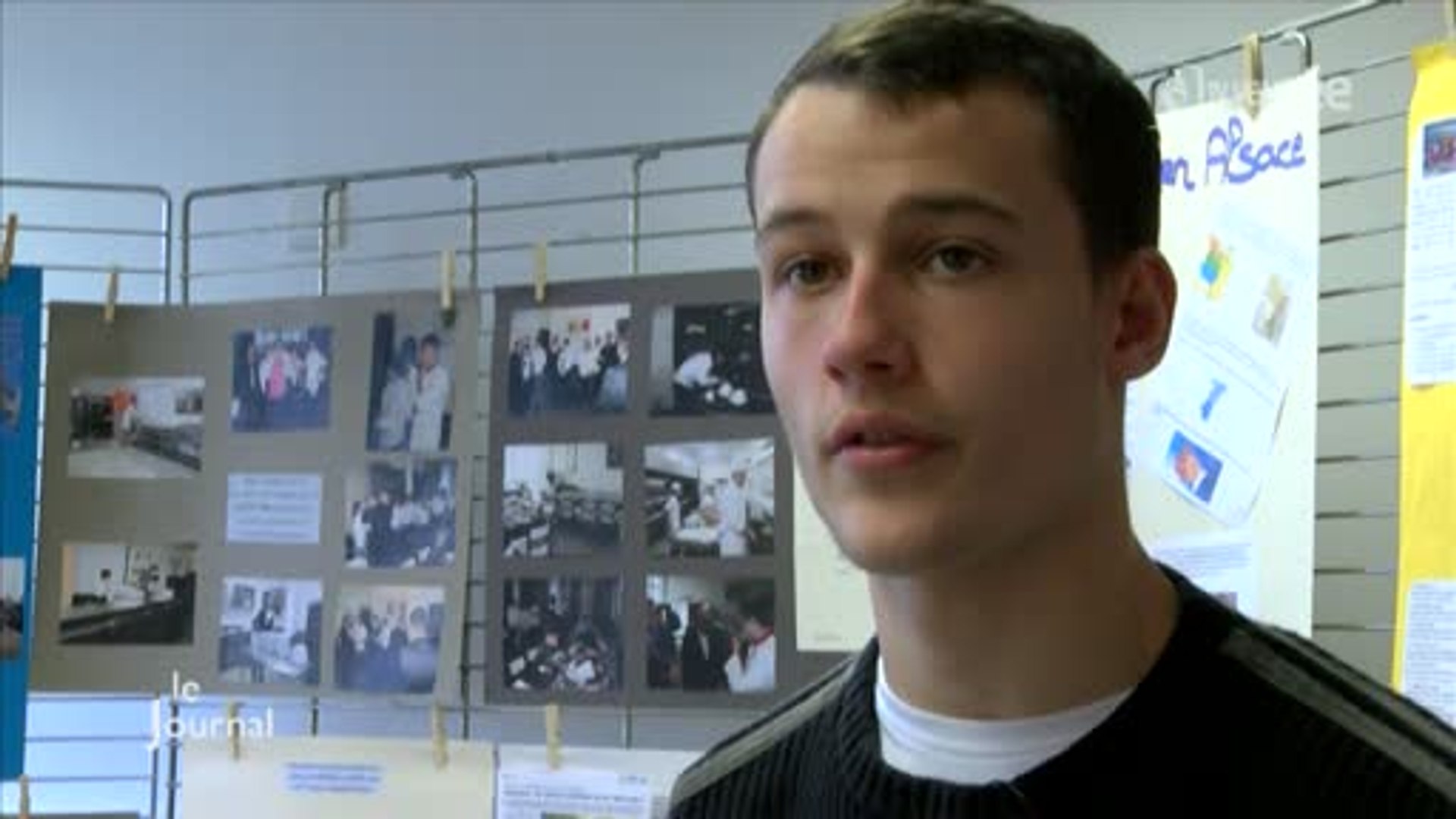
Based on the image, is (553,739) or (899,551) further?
(553,739)

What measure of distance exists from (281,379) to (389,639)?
0.40 meters

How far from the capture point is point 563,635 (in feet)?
6.68

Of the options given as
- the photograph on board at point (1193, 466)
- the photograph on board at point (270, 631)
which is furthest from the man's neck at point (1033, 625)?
the photograph on board at point (270, 631)

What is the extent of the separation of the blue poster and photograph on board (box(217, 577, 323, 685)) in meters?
0.28

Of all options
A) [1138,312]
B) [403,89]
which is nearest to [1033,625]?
[1138,312]

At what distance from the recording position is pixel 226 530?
7.34ft

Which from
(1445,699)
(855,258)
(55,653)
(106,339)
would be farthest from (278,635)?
(855,258)

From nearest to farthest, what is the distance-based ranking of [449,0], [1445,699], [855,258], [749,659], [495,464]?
[855,258] < [1445,699] < [749,659] < [495,464] < [449,0]

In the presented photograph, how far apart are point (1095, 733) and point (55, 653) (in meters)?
1.84

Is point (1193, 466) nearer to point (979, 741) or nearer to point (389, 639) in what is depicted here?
point (979, 741)

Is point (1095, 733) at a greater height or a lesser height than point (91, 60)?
lesser

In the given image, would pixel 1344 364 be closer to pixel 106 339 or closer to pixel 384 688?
pixel 384 688

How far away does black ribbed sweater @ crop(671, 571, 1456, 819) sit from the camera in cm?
75

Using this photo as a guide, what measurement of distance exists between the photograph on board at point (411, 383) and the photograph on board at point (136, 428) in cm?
29
